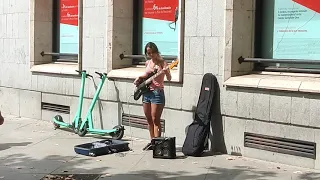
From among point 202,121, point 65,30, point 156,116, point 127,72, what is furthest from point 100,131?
point 65,30

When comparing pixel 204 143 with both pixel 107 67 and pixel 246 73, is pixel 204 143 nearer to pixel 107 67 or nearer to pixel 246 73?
pixel 246 73

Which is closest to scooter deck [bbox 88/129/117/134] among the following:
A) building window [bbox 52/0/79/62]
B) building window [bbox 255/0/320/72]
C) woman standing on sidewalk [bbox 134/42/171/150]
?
woman standing on sidewalk [bbox 134/42/171/150]

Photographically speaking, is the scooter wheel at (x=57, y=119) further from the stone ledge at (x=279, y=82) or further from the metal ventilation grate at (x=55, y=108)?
the stone ledge at (x=279, y=82)

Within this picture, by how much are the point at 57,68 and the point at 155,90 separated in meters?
3.75

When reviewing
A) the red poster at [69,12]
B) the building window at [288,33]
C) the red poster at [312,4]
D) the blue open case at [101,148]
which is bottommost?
the blue open case at [101,148]

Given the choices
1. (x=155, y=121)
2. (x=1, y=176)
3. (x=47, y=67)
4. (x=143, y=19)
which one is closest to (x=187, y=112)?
(x=155, y=121)

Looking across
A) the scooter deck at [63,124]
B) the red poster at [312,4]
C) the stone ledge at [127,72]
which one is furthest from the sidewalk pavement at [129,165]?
the red poster at [312,4]

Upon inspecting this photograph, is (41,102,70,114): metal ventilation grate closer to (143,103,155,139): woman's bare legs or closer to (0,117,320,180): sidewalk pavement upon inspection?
(0,117,320,180): sidewalk pavement

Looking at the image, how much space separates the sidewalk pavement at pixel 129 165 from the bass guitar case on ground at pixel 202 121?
0.56 feet

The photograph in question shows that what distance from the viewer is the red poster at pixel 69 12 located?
37.4ft

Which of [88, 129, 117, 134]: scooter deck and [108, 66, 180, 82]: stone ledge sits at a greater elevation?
[108, 66, 180, 82]: stone ledge

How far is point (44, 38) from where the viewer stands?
11961 millimetres

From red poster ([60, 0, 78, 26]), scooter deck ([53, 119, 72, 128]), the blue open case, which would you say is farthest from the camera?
red poster ([60, 0, 78, 26])

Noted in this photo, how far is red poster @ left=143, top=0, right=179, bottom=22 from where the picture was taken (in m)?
9.39
